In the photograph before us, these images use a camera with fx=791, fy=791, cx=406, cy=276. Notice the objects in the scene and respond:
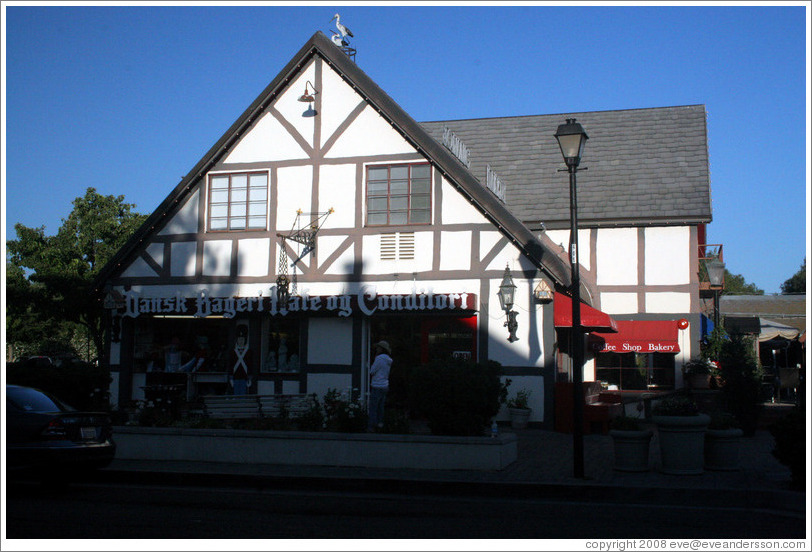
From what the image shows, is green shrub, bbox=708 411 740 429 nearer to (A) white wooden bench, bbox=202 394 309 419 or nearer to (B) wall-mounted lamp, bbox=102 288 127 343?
(A) white wooden bench, bbox=202 394 309 419

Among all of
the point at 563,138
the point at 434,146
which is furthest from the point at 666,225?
the point at 563,138

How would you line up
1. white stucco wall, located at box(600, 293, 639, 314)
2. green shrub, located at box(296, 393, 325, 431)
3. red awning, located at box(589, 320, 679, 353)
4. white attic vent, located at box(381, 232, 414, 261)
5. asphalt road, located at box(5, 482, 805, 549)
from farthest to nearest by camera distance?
white stucco wall, located at box(600, 293, 639, 314)
red awning, located at box(589, 320, 679, 353)
white attic vent, located at box(381, 232, 414, 261)
green shrub, located at box(296, 393, 325, 431)
asphalt road, located at box(5, 482, 805, 549)

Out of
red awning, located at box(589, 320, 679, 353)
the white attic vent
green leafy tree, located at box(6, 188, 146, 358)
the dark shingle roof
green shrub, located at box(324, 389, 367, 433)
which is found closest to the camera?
green shrub, located at box(324, 389, 367, 433)

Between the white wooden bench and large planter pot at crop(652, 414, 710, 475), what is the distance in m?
6.44

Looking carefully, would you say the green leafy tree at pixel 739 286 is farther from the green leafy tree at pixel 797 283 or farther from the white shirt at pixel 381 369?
the white shirt at pixel 381 369

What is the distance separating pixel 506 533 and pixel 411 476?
3.56 metres

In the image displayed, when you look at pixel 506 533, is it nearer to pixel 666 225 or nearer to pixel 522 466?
pixel 522 466

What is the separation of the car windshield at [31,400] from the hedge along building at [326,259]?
6.22 metres

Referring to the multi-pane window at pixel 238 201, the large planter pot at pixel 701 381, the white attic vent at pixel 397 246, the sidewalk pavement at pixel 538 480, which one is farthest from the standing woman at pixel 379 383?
the large planter pot at pixel 701 381

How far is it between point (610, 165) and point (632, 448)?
1516 centimetres

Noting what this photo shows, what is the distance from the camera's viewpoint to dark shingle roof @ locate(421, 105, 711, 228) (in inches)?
916

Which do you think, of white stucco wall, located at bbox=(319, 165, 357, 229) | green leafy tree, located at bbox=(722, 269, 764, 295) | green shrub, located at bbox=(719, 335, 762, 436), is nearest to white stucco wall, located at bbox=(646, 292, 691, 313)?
green shrub, located at bbox=(719, 335, 762, 436)

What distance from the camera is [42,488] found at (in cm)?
1076

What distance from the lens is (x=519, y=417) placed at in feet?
54.3
